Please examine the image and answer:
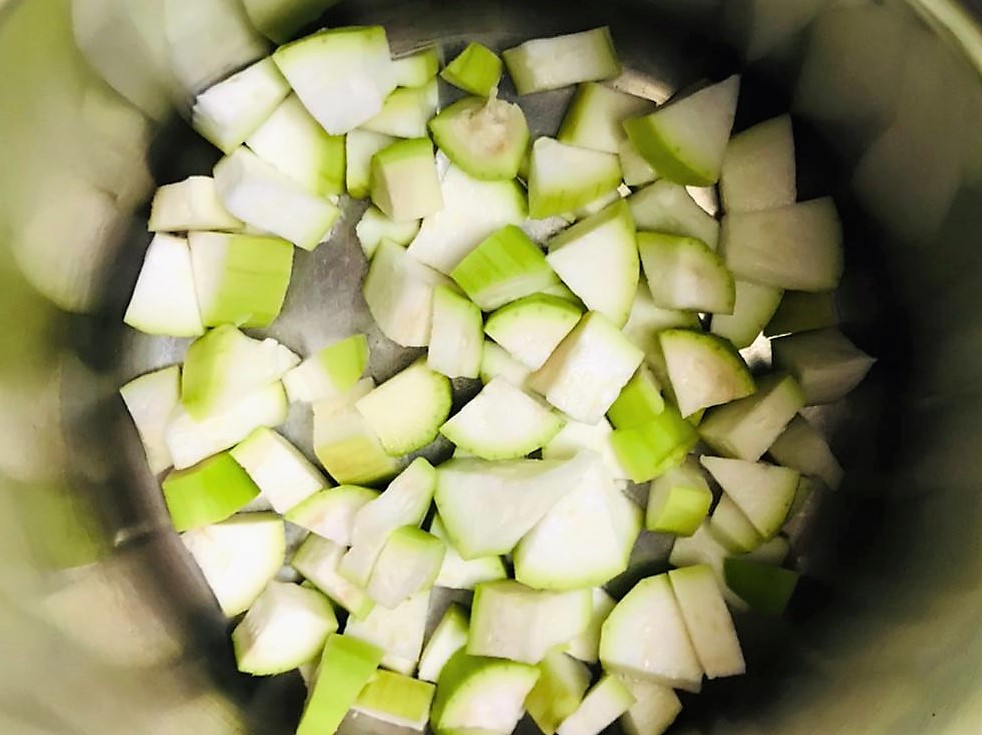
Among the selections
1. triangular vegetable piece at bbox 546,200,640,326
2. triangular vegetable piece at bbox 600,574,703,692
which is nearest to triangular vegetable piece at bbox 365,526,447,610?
triangular vegetable piece at bbox 600,574,703,692

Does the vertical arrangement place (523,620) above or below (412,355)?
below

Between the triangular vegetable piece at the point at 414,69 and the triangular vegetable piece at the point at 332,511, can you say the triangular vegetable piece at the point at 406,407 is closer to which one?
the triangular vegetable piece at the point at 332,511

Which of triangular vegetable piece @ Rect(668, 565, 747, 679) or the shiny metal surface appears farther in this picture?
triangular vegetable piece @ Rect(668, 565, 747, 679)

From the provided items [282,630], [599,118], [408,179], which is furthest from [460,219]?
[282,630]

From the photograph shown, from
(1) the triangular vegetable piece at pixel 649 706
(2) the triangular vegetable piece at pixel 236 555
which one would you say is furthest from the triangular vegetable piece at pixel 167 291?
(1) the triangular vegetable piece at pixel 649 706

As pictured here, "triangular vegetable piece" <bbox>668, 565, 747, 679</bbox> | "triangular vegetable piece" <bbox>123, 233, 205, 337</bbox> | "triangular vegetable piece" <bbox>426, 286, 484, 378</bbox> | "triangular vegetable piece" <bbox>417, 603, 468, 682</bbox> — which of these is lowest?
"triangular vegetable piece" <bbox>417, 603, 468, 682</bbox>

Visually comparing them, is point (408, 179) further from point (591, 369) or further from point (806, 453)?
point (806, 453)

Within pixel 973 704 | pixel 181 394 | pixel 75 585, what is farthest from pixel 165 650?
pixel 973 704

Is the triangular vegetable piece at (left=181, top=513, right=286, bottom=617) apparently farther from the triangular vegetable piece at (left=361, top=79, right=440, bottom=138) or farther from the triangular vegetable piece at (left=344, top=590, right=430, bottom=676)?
the triangular vegetable piece at (left=361, top=79, right=440, bottom=138)
